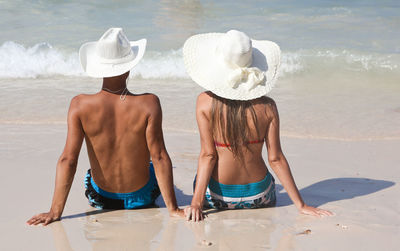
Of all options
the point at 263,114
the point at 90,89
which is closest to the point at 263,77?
the point at 263,114

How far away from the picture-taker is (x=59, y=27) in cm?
1236

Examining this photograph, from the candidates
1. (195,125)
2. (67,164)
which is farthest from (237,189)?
(195,125)

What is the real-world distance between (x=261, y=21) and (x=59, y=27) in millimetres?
5134

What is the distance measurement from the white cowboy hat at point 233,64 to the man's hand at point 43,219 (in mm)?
1089

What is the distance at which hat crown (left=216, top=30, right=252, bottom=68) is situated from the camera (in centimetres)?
261

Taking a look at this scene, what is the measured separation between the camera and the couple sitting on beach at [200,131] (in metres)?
2.68

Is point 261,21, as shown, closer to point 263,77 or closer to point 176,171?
point 176,171

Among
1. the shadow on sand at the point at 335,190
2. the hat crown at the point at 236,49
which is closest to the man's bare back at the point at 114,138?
the hat crown at the point at 236,49

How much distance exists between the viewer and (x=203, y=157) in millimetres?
2844

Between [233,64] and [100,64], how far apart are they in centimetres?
72

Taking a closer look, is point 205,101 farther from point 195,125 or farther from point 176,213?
point 195,125

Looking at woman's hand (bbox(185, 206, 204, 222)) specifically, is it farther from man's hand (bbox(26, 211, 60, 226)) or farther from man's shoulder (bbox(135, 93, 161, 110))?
man's hand (bbox(26, 211, 60, 226))

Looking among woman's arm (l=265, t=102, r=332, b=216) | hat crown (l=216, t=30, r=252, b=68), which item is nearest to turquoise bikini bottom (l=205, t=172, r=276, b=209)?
woman's arm (l=265, t=102, r=332, b=216)

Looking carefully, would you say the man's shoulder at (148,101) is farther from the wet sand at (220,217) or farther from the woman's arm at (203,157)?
the wet sand at (220,217)
